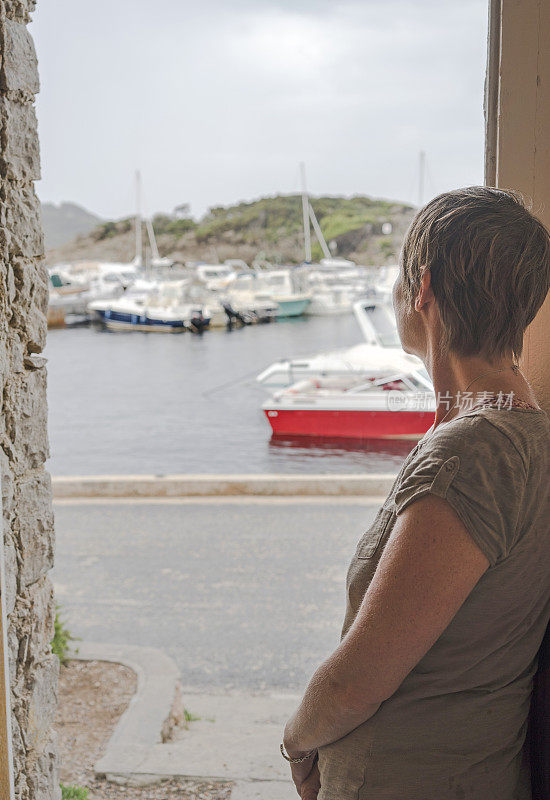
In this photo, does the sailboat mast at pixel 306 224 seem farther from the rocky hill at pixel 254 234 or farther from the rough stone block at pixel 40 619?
the rough stone block at pixel 40 619

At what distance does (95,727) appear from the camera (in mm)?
2346

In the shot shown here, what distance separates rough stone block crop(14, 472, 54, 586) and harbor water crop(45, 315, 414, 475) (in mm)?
10928

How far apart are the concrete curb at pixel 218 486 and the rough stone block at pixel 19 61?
4.99 m

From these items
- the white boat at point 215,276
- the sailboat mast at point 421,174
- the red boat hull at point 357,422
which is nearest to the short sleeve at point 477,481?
the red boat hull at point 357,422

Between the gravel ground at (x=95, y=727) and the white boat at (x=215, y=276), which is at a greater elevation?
the white boat at (x=215, y=276)

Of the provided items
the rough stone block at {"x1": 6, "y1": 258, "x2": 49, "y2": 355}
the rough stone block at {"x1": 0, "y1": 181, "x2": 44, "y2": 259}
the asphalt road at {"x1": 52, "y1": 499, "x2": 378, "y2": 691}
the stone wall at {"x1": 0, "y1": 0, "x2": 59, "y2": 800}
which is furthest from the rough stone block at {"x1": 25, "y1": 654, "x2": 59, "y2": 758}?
the asphalt road at {"x1": 52, "y1": 499, "x2": 378, "y2": 691}

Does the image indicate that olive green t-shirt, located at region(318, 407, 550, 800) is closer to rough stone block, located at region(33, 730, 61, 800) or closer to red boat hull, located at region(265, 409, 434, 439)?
rough stone block, located at region(33, 730, 61, 800)

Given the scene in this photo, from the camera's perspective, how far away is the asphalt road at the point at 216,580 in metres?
3.43

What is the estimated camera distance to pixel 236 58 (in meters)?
39.5

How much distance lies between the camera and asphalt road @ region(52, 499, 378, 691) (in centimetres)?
343

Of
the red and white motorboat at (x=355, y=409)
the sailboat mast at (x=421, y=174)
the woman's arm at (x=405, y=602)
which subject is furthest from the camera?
the sailboat mast at (x=421, y=174)

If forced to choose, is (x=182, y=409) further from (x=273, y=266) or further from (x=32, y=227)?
(x=32, y=227)

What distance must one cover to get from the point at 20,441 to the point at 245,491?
499cm

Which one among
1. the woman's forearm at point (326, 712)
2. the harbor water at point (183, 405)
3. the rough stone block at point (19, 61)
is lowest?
the harbor water at point (183, 405)
